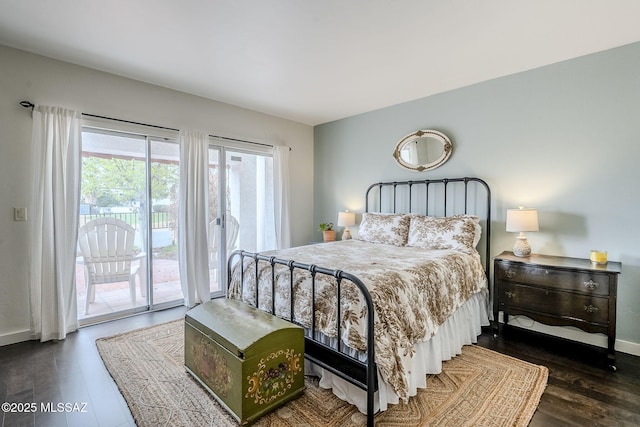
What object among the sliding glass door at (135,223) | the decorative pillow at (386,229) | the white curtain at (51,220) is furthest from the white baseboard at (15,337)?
the decorative pillow at (386,229)

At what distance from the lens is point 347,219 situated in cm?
434

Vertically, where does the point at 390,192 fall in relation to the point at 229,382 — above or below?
A: above

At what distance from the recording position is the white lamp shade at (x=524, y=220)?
2697 mm

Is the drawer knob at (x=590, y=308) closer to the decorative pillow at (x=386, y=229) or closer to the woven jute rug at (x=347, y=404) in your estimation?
the woven jute rug at (x=347, y=404)

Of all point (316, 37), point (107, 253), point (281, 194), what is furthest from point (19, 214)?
point (316, 37)

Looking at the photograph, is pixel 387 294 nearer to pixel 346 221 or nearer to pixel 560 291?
pixel 560 291

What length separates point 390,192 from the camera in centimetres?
410

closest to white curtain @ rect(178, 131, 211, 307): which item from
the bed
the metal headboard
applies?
the bed

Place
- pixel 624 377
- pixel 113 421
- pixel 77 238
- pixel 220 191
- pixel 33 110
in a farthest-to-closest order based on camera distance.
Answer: pixel 220 191
pixel 77 238
pixel 33 110
pixel 624 377
pixel 113 421

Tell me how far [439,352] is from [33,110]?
399 cm

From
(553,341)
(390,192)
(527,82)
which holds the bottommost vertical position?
(553,341)

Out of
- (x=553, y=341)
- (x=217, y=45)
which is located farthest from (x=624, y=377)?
(x=217, y=45)

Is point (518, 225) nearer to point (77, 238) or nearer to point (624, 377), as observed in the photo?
point (624, 377)

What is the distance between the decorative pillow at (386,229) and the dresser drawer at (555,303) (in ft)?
3.63
